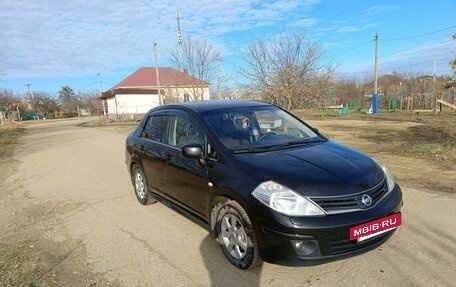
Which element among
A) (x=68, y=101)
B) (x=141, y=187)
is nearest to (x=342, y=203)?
(x=141, y=187)

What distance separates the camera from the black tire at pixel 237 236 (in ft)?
11.4

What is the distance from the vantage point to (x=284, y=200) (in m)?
3.26

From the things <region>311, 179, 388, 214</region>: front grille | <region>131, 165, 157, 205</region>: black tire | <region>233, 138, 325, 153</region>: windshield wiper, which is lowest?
<region>131, 165, 157, 205</region>: black tire

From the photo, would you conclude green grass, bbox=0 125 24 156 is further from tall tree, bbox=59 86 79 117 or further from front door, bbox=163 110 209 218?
tall tree, bbox=59 86 79 117

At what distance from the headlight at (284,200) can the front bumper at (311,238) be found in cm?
6

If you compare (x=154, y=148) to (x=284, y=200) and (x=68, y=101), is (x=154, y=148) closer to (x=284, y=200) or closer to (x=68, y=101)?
(x=284, y=200)

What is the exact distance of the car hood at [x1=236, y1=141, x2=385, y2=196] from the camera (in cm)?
330

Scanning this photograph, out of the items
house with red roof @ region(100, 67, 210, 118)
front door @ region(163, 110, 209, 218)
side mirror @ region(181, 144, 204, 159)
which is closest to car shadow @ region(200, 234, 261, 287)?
front door @ region(163, 110, 209, 218)

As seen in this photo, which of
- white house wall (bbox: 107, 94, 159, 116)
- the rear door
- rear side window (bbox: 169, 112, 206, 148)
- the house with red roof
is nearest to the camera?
rear side window (bbox: 169, 112, 206, 148)

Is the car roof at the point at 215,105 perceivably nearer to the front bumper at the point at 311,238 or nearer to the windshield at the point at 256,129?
the windshield at the point at 256,129

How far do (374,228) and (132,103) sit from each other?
4695 centimetres

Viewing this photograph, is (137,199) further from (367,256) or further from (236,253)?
(367,256)

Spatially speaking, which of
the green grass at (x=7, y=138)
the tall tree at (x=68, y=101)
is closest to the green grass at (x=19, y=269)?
the green grass at (x=7, y=138)

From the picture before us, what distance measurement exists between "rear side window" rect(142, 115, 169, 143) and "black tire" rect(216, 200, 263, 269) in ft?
5.98
